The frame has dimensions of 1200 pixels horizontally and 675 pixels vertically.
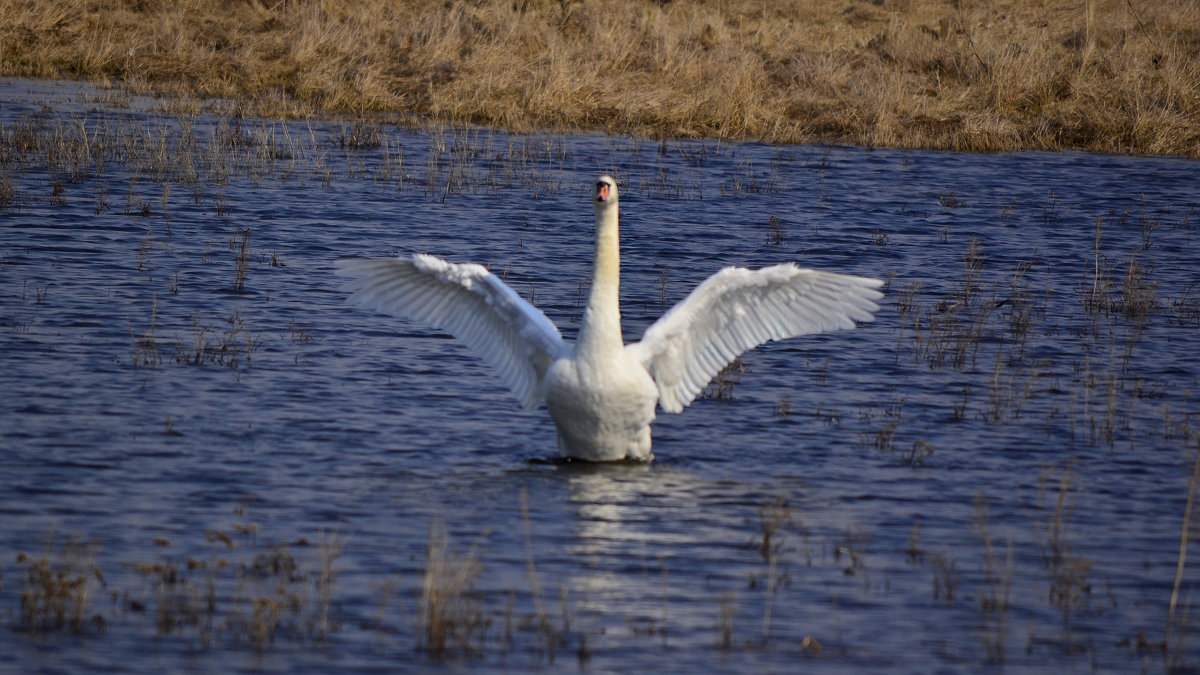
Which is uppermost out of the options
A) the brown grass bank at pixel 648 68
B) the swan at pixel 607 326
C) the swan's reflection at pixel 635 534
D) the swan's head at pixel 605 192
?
the brown grass bank at pixel 648 68

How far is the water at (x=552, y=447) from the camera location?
635 cm

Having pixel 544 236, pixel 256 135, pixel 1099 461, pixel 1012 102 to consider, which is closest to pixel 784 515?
pixel 1099 461

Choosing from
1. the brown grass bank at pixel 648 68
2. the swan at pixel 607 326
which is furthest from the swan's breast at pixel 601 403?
the brown grass bank at pixel 648 68

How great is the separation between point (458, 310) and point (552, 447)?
115 cm

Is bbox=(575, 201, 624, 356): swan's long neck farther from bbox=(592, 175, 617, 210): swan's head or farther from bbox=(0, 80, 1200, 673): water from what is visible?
bbox=(0, 80, 1200, 673): water

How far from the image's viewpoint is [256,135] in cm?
1973

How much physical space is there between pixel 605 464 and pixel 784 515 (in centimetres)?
180

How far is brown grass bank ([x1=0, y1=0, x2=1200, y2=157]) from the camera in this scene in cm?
2266

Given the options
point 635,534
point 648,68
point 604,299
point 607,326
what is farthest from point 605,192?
point 648,68

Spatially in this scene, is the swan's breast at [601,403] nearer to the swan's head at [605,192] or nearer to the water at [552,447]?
the water at [552,447]

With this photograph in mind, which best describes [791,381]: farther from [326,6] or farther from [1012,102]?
[326,6]

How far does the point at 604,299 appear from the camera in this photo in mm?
8734

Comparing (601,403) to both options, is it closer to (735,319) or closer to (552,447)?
(552,447)

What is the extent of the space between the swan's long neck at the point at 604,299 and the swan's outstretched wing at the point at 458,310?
705 mm
